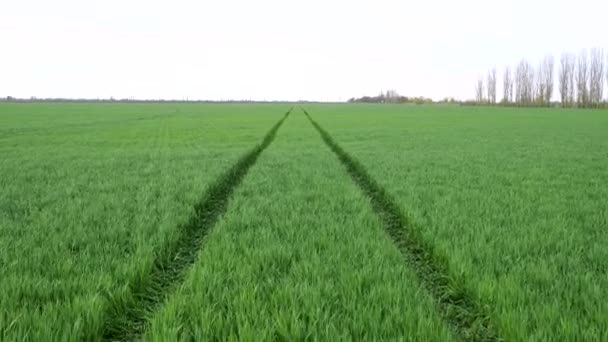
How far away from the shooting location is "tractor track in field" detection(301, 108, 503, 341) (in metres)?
3.19

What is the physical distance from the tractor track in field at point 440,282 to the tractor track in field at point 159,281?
2.35m

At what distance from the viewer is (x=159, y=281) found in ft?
13.6

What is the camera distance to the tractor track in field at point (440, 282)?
10.5 ft

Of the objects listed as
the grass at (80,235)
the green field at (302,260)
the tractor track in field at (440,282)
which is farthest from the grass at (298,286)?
the grass at (80,235)

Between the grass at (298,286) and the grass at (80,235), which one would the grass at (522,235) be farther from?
the grass at (80,235)

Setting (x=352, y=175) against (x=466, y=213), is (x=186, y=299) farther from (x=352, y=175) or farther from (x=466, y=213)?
(x=352, y=175)

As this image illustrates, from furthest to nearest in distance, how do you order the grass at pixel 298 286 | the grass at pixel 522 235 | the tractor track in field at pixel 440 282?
1. the tractor track in field at pixel 440 282
2. the grass at pixel 522 235
3. the grass at pixel 298 286

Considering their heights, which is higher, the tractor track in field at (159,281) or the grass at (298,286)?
the grass at (298,286)

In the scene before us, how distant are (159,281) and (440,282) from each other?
269 cm

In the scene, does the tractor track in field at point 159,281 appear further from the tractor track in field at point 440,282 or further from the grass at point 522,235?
the grass at point 522,235

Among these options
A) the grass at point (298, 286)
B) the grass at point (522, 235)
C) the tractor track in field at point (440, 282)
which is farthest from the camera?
the tractor track in field at point (440, 282)

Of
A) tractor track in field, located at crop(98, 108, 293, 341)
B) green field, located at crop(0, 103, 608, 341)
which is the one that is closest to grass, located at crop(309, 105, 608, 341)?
green field, located at crop(0, 103, 608, 341)

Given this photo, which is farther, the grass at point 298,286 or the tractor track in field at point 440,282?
the tractor track in field at point 440,282

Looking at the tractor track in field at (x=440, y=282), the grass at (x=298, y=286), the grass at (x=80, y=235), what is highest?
the grass at (x=80, y=235)
